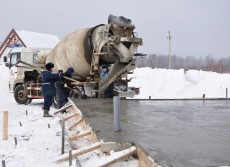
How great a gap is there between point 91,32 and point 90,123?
7.94 m

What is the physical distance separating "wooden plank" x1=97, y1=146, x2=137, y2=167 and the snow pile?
19031mm

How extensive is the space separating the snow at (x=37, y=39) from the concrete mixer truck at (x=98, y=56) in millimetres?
24941

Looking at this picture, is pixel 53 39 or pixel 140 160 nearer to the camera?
pixel 140 160

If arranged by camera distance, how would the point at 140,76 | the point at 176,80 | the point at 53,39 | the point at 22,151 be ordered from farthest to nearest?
the point at 53,39, the point at 140,76, the point at 176,80, the point at 22,151

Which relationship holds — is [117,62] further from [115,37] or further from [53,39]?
[53,39]

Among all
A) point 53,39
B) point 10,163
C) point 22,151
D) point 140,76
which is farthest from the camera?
point 53,39

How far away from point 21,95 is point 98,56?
5.48 metres

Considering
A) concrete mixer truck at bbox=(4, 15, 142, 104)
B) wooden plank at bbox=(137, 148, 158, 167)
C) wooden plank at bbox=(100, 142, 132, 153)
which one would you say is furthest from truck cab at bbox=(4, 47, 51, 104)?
wooden plank at bbox=(137, 148, 158, 167)

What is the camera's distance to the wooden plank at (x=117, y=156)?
4578 mm

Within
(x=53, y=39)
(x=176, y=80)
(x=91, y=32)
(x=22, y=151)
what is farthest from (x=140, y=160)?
(x=53, y=39)

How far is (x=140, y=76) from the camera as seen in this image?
29109mm

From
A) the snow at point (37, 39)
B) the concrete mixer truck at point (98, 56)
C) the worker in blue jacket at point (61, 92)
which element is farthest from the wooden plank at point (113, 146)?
the snow at point (37, 39)

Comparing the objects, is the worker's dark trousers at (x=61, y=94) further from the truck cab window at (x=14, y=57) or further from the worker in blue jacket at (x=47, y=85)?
the truck cab window at (x=14, y=57)

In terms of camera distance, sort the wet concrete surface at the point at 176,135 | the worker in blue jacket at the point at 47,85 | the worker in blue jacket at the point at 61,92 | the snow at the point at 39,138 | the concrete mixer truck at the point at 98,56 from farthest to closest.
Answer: the concrete mixer truck at the point at 98,56, the worker in blue jacket at the point at 61,92, the worker in blue jacket at the point at 47,85, the snow at the point at 39,138, the wet concrete surface at the point at 176,135
